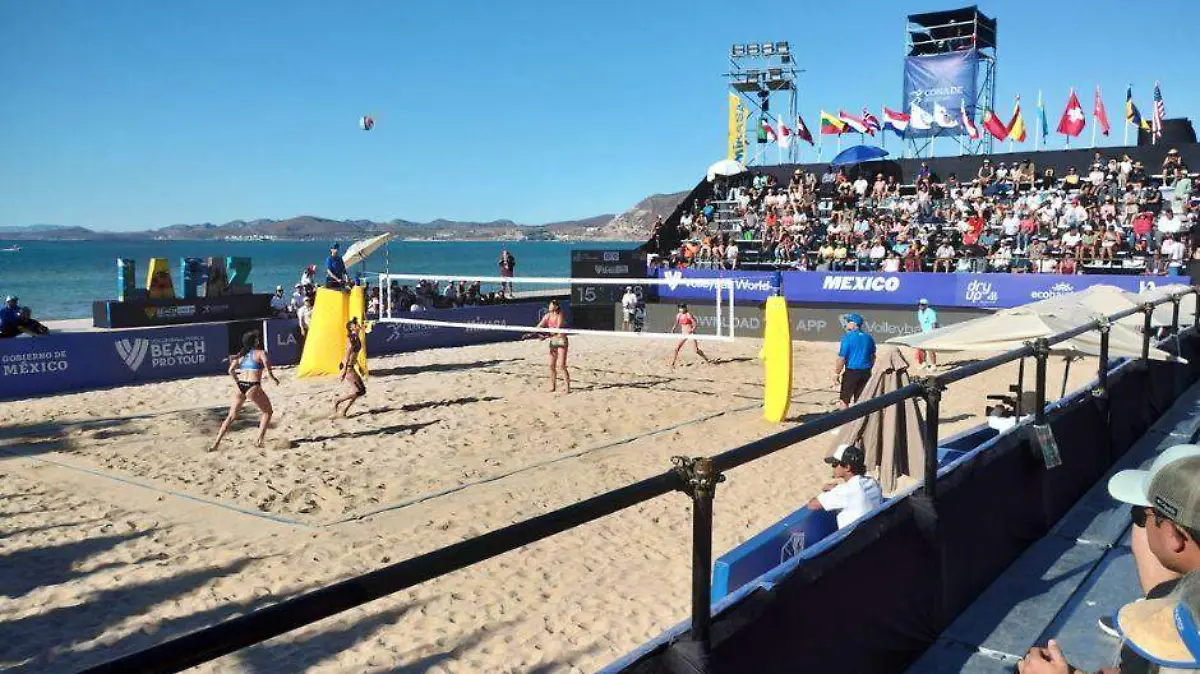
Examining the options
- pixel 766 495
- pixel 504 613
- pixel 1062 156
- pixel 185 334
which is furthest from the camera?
pixel 1062 156

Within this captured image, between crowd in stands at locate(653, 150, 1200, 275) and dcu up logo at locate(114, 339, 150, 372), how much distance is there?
14472mm

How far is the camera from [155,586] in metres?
Result: 6.76

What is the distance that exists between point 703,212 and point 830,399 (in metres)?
15.6

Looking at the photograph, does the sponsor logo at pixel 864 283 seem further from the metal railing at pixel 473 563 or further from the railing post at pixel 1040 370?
the metal railing at pixel 473 563

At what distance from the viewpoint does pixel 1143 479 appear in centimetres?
186

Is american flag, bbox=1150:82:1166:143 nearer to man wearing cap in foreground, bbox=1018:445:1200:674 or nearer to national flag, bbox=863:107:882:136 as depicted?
national flag, bbox=863:107:882:136

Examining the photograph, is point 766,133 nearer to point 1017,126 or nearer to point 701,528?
point 1017,126

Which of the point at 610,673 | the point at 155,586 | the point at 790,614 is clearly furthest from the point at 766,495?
the point at 610,673

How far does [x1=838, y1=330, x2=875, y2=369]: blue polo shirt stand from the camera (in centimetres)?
1136

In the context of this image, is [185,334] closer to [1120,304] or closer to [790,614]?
Answer: [1120,304]

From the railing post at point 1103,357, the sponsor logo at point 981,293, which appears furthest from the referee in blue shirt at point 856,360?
the sponsor logo at point 981,293

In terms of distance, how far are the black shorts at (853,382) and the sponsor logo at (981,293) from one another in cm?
1047

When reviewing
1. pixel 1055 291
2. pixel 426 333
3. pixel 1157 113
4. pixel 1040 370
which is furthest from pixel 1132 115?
pixel 1040 370

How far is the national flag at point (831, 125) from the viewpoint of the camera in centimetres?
3139
